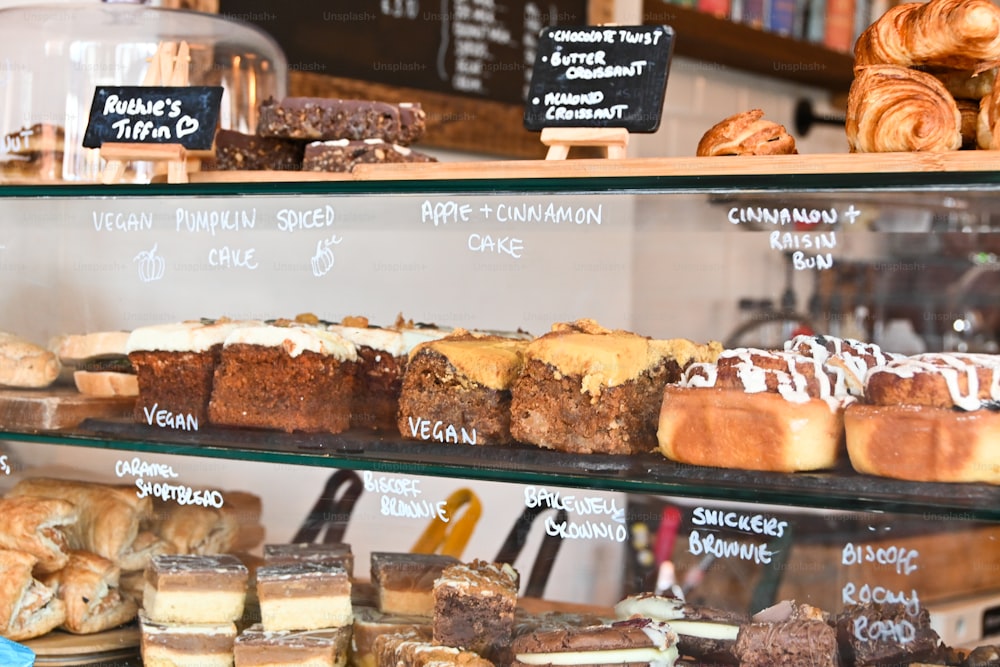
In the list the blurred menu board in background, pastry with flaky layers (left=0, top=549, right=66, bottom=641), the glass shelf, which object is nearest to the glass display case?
the glass shelf

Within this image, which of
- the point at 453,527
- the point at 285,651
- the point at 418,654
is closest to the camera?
the point at 418,654

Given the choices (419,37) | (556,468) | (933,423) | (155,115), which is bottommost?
(556,468)

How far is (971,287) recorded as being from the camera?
4.29m

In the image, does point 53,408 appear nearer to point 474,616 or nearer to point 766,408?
point 474,616

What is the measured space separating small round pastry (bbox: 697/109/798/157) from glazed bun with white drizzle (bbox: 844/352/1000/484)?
1.24ft

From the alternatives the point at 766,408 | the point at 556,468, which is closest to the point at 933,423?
the point at 766,408

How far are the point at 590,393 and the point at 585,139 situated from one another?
39cm

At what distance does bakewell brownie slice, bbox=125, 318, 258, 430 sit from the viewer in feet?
7.05

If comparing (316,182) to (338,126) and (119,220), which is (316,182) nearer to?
(338,126)

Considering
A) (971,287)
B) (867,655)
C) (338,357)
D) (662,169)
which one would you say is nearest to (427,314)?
(338,357)

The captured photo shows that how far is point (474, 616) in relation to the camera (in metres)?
1.99

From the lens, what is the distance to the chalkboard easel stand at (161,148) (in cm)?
209

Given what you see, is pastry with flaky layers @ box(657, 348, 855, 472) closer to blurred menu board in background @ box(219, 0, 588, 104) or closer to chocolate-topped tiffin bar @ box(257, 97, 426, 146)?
chocolate-topped tiffin bar @ box(257, 97, 426, 146)

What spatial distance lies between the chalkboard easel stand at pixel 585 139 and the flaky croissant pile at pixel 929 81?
338mm
